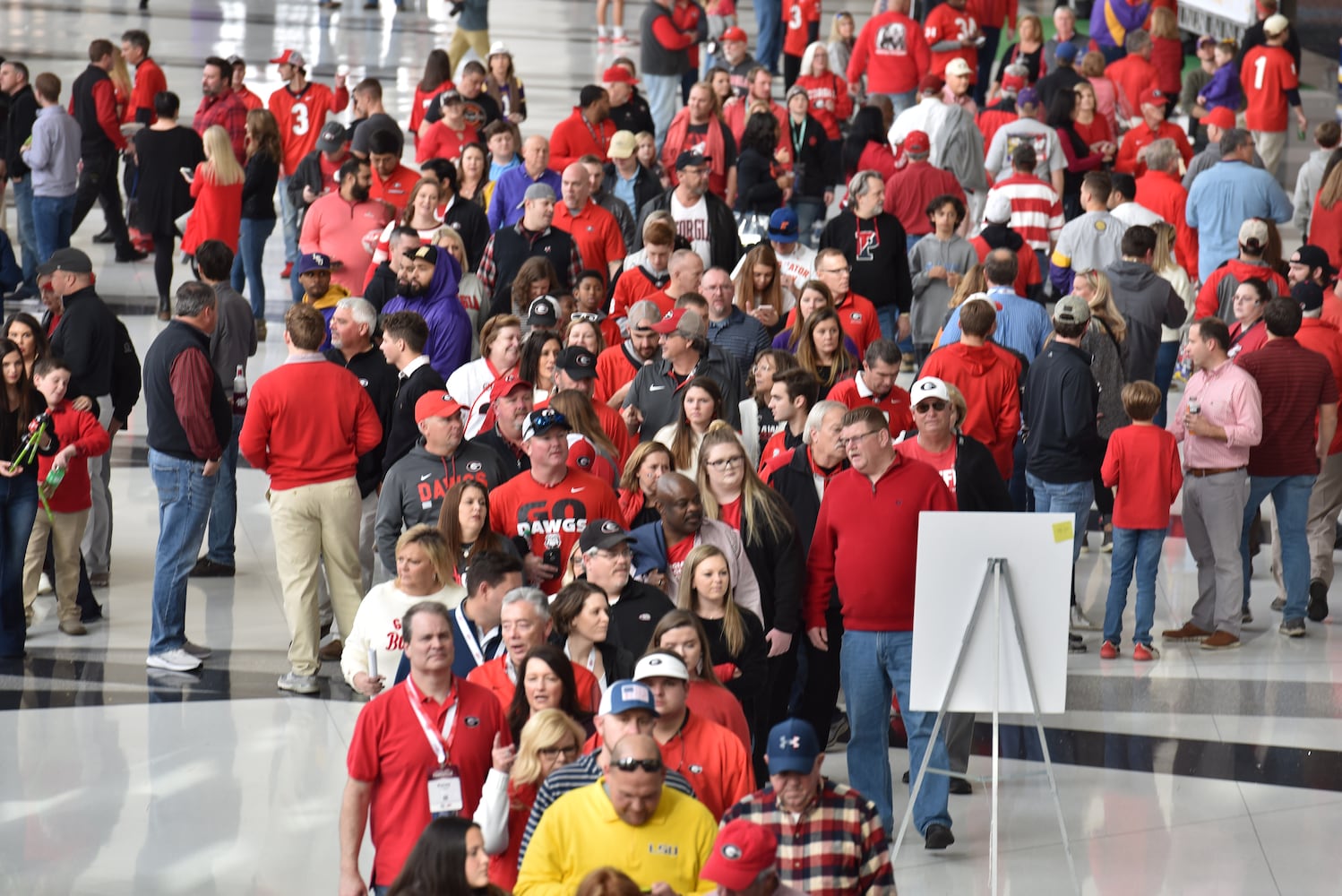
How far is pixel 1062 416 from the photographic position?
865 centimetres

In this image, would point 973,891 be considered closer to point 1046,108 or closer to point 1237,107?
point 1046,108

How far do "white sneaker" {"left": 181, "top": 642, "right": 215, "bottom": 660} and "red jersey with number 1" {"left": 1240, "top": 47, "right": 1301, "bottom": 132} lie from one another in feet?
40.2

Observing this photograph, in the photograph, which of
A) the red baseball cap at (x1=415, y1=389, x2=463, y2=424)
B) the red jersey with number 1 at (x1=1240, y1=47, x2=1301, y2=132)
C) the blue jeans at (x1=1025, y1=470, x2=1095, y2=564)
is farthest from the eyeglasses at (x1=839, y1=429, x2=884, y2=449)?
the red jersey with number 1 at (x1=1240, y1=47, x2=1301, y2=132)

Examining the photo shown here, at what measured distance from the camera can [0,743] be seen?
24.6 ft

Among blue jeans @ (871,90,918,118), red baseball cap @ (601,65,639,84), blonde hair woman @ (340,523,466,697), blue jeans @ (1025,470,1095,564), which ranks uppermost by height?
blue jeans @ (871,90,918,118)

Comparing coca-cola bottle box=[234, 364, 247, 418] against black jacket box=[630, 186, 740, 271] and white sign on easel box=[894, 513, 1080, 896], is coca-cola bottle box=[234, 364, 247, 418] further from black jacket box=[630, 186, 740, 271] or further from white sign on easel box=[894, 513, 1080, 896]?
white sign on easel box=[894, 513, 1080, 896]

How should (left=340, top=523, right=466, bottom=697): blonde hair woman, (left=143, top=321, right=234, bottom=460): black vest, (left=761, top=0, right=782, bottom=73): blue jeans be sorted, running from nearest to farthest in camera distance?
(left=340, top=523, right=466, bottom=697): blonde hair woman, (left=143, top=321, right=234, bottom=460): black vest, (left=761, top=0, right=782, bottom=73): blue jeans

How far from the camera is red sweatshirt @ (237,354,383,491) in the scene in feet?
25.6

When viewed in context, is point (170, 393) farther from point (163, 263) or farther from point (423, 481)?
point (163, 263)

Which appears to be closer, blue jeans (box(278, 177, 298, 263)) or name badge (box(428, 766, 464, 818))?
name badge (box(428, 766, 464, 818))

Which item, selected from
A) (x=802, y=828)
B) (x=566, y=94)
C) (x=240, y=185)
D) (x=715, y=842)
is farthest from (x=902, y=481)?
(x=566, y=94)

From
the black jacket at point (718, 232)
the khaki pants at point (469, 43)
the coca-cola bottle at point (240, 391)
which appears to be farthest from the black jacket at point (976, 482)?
the khaki pants at point (469, 43)

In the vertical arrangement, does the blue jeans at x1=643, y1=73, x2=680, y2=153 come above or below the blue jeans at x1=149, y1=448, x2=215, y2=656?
above

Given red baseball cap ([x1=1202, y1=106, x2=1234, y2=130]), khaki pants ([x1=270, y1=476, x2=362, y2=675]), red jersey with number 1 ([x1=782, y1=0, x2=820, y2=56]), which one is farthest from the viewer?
red jersey with number 1 ([x1=782, y1=0, x2=820, y2=56])
